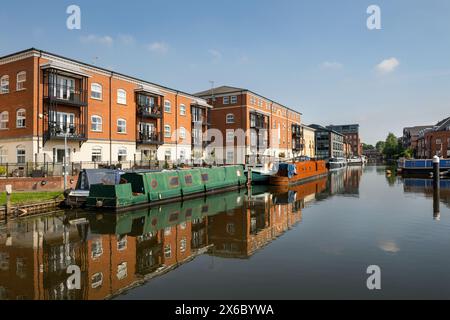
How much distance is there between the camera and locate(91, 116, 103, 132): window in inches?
1078

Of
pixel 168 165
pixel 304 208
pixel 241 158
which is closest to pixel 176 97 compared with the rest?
pixel 168 165

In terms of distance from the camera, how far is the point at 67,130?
24.8 meters

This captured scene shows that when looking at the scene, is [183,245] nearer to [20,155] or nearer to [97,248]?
[97,248]

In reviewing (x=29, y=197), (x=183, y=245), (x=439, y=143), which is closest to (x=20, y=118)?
(x=29, y=197)

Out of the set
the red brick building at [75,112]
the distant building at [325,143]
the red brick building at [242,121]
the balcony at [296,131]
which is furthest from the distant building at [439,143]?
the red brick building at [75,112]

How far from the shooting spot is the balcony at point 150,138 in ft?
106

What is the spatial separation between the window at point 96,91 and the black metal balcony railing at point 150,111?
15.1ft

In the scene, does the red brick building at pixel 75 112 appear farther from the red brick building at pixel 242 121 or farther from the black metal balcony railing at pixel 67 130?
the red brick building at pixel 242 121

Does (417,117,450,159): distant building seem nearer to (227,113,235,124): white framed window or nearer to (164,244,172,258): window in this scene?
(227,113,235,124): white framed window

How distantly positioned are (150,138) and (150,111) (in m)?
2.76

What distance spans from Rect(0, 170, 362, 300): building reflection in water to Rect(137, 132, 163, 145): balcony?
14517 millimetres

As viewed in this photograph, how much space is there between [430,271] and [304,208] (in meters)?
11.2

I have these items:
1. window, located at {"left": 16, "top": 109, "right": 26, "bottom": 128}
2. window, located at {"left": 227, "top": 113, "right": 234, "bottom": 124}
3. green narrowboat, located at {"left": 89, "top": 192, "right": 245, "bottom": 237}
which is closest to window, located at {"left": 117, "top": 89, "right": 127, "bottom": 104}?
window, located at {"left": 16, "top": 109, "right": 26, "bottom": 128}
